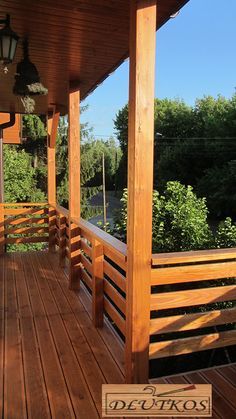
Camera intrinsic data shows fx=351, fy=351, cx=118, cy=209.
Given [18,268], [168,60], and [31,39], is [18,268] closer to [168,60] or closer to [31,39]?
[31,39]

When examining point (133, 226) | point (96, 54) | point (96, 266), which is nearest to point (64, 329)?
point (96, 266)

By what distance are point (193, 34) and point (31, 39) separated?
30.4m

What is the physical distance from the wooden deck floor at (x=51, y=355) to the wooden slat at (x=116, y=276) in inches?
20.3

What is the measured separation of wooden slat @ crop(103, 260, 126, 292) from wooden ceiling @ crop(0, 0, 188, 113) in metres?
1.79

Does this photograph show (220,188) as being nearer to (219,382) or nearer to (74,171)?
(74,171)

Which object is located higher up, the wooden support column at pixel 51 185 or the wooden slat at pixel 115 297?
the wooden support column at pixel 51 185

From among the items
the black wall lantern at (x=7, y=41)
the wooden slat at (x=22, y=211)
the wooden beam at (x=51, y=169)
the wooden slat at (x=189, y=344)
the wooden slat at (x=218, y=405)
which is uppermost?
the black wall lantern at (x=7, y=41)

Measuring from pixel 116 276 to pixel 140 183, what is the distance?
865 mm

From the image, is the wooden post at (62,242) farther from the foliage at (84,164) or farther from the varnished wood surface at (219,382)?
the foliage at (84,164)

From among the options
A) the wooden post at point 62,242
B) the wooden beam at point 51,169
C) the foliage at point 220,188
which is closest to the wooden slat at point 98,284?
the wooden post at point 62,242

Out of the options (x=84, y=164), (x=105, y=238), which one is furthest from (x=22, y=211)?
(x=84, y=164)

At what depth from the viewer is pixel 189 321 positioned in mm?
2195

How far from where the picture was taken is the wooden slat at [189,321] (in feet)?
6.97

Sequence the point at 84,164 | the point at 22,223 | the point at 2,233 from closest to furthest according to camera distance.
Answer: the point at 2,233
the point at 22,223
the point at 84,164
